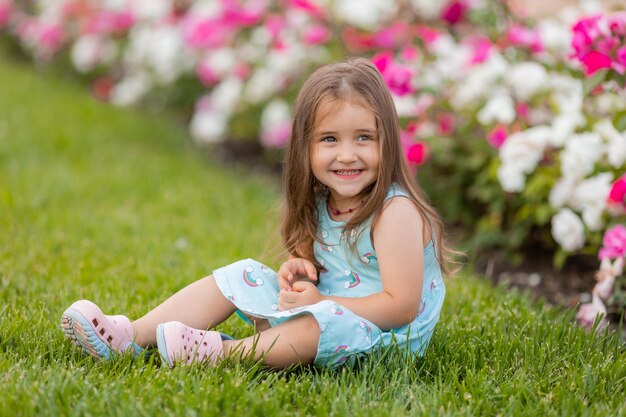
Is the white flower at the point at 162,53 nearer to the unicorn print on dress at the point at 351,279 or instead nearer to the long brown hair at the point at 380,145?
the long brown hair at the point at 380,145

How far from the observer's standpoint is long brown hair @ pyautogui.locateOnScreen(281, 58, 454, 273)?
90.6 inches

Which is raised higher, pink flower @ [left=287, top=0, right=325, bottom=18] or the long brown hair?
pink flower @ [left=287, top=0, right=325, bottom=18]

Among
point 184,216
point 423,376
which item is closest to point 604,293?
point 423,376

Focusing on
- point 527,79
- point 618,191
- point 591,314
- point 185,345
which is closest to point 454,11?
point 527,79

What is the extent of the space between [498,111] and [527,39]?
43cm

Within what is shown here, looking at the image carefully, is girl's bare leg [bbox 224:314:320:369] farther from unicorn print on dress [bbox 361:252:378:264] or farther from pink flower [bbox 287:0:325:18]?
pink flower [bbox 287:0:325:18]

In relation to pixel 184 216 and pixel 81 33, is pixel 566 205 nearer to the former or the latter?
pixel 184 216

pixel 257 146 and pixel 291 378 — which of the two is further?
pixel 257 146

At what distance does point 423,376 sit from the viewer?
2305 mm

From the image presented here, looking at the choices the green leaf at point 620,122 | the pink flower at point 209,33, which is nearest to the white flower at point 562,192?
the green leaf at point 620,122

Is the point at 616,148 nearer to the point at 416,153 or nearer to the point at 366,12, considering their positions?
the point at 416,153

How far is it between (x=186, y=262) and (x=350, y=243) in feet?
4.14

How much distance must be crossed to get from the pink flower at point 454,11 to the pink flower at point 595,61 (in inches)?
71.3

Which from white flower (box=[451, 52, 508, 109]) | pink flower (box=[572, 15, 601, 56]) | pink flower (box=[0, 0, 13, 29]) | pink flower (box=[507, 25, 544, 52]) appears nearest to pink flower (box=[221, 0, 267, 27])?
white flower (box=[451, 52, 508, 109])
